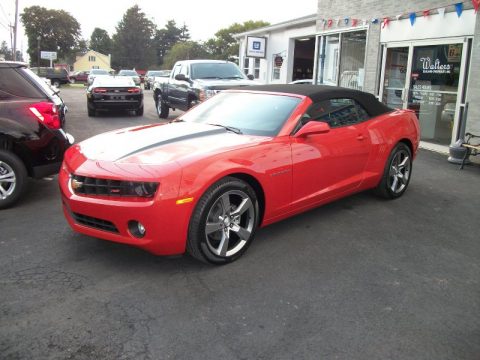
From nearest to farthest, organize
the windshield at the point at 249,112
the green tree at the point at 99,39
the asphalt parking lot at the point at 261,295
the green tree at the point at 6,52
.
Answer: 1. the asphalt parking lot at the point at 261,295
2. the windshield at the point at 249,112
3. the green tree at the point at 6,52
4. the green tree at the point at 99,39

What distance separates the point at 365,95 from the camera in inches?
230

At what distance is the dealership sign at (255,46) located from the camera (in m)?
23.4

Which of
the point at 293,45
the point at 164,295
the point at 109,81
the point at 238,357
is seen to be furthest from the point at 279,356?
the point at 293,45

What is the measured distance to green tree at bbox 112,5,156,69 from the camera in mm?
105125

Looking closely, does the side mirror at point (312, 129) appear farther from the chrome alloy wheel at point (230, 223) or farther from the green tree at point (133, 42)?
the green tree at point (133, 42)

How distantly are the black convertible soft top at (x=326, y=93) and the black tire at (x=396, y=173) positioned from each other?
54 centimetres

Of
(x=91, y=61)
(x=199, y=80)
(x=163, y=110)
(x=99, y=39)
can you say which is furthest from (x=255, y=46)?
(x=99, y=39)

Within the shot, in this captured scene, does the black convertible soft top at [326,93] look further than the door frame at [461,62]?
No

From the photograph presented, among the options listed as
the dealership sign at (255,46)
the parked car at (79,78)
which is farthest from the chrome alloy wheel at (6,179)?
the parked car at (79,78)

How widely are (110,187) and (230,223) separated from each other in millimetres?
1004

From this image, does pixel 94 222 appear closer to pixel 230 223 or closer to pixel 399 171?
pixel 230 223

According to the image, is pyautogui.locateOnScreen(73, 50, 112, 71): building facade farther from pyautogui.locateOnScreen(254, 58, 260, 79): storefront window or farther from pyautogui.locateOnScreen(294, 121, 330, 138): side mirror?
pyautogui.locateOnScreen(294, 121, 330, 138): side mirror

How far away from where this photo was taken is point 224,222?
13.0 ft

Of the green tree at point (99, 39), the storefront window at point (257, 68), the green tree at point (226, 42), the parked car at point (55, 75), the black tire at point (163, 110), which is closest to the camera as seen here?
the black tire at point (163, 110)
